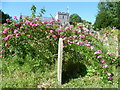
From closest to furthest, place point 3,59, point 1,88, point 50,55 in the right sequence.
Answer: point 1,88
point 50,55
point 3,59

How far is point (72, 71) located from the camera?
3463mm

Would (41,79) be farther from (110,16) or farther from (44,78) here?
(110,16)

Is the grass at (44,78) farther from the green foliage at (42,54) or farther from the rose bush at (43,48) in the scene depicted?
the rose bush at (43,48)

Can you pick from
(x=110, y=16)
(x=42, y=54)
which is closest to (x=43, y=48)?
(x=42, y=54)

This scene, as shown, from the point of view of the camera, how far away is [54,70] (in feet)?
11.4

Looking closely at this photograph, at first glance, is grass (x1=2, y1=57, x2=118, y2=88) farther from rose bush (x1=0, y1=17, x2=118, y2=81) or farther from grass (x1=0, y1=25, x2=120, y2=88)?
rose bush (x1=0, y1=17, x2=118, y2=81)

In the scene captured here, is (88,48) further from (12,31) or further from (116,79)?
(12,31)

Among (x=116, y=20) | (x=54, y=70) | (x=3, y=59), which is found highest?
(x=116, y=20)

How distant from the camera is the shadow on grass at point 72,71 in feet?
10.7

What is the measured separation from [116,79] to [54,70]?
134 centimetres

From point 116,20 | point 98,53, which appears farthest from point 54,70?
point 116,20

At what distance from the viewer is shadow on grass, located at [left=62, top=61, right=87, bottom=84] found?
325cm

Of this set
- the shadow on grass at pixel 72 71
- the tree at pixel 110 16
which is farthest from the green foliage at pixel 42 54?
the tree at pixel 110 16

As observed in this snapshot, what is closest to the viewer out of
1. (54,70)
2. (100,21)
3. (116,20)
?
(54,70)
